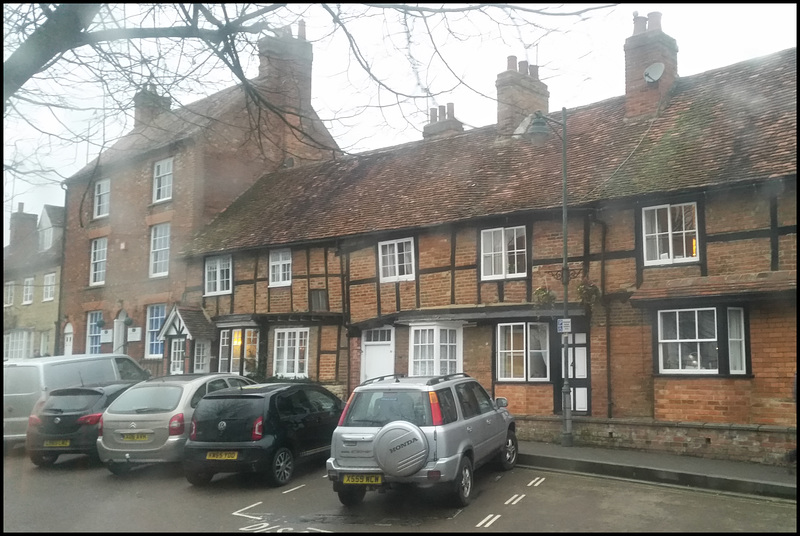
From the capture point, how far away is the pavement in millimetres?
9922

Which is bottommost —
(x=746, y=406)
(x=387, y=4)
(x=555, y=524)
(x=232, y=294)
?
(x=555, y=524)

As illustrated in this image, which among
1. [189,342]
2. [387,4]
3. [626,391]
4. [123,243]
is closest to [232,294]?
[189,342]

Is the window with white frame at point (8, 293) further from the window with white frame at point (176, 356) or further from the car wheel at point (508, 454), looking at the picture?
the window with white frame at point (176, 356)

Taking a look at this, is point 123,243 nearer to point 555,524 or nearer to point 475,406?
point 475,406

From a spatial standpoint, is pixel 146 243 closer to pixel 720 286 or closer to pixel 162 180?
pixel 162 180

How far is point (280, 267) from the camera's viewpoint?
2055 cm

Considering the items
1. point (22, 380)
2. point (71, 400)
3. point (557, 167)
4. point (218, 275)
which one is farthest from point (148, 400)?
point (218, 275)

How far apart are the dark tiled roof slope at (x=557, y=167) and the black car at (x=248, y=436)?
3.92m

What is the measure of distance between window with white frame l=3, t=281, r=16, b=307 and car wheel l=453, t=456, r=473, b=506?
17.4ft

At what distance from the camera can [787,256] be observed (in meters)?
12.0

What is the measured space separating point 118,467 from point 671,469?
8.65 metres

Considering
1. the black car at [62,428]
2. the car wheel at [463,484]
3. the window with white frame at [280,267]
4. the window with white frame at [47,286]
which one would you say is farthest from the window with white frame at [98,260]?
the car wheel at [463,484]

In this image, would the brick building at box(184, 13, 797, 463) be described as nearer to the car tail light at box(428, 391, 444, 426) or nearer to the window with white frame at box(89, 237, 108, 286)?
the car tail light at box(428, 391, 444, 426)

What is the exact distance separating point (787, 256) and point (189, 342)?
16491 millimetres
